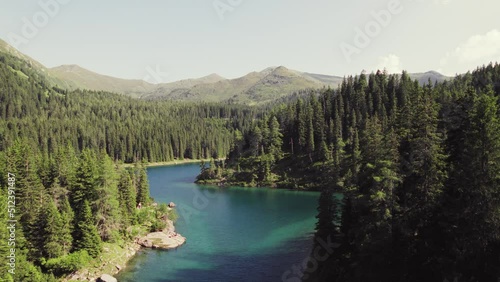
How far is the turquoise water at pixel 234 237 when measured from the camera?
60.3 meters

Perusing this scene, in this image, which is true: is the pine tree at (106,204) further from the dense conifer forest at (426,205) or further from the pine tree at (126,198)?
the dense conifer forest at (426,205)

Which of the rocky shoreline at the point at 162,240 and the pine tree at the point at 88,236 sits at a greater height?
the pine tree at the point at 88,236

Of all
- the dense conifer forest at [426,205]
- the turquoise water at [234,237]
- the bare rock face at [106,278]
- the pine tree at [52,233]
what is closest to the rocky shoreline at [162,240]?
the turquoise water at [234,237]

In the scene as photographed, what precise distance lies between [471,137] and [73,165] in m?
73.4

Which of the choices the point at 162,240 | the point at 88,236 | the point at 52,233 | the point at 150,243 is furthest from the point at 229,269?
the point at 52,233

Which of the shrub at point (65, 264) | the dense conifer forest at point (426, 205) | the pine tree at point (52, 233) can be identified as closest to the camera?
the dense conifer forest at point (426, 205)

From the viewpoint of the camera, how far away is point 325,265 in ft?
172

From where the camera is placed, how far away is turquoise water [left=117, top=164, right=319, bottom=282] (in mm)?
60281

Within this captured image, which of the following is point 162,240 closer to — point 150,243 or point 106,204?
point 150,243

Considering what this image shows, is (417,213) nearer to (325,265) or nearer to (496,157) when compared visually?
(496,157)

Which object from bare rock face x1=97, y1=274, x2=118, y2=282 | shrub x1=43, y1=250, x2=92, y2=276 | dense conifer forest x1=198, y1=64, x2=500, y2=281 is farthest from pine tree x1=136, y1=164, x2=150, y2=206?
dense conifer forest x1=198, y1=64, x2=500, y2=281

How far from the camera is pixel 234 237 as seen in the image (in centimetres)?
8038

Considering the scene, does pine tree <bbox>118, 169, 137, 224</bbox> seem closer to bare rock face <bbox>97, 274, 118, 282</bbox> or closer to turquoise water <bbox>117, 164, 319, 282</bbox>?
turquoise water <bbox>117, 164, 319, 282</bbox>

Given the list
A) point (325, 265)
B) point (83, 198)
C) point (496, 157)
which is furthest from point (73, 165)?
point (496, 157)
